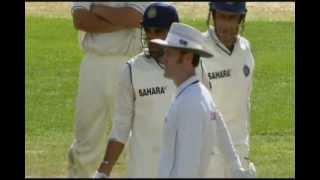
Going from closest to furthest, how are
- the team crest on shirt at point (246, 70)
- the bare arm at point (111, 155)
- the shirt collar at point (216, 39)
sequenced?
the bare arm at point (111, 155)
the shirt collar at point (216, 39)
the team crest on shirt at point (246, 70)

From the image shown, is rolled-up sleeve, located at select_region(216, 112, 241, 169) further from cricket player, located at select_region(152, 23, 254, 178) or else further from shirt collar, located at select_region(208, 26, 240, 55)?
shirt collar, located at select_region(208, 26, 240, 55)

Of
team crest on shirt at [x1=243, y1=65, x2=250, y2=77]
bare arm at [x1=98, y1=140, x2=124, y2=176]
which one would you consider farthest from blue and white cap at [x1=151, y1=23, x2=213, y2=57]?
team crest on shirt at [x1=243, y1=65, x2=250, y2=77]

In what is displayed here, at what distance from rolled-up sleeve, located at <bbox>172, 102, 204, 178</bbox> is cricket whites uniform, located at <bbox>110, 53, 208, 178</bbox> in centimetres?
141

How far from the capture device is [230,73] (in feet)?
24.7

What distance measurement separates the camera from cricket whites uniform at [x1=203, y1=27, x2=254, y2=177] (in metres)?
7.48

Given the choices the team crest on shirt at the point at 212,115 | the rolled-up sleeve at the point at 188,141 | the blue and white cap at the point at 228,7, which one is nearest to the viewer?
the rolled-up sleeve at the point at 188,141

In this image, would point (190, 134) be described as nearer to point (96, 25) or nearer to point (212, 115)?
point (212, 115)

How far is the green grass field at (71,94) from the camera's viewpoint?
35.4 ft

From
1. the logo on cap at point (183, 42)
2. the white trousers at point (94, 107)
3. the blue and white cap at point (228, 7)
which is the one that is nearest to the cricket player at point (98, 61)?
the white trousers at point (94, 107)

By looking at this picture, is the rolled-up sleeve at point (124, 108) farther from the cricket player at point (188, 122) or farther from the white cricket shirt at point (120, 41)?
the white cricket shirt at point (120, 41)

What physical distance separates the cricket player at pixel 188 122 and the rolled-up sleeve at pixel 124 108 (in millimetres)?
1167

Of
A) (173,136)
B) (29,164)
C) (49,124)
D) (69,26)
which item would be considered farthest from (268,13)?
(173,136)

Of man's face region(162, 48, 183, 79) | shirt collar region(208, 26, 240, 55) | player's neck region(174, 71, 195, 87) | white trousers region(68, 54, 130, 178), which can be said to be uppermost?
man's face region(162, 48, 183, 79)
